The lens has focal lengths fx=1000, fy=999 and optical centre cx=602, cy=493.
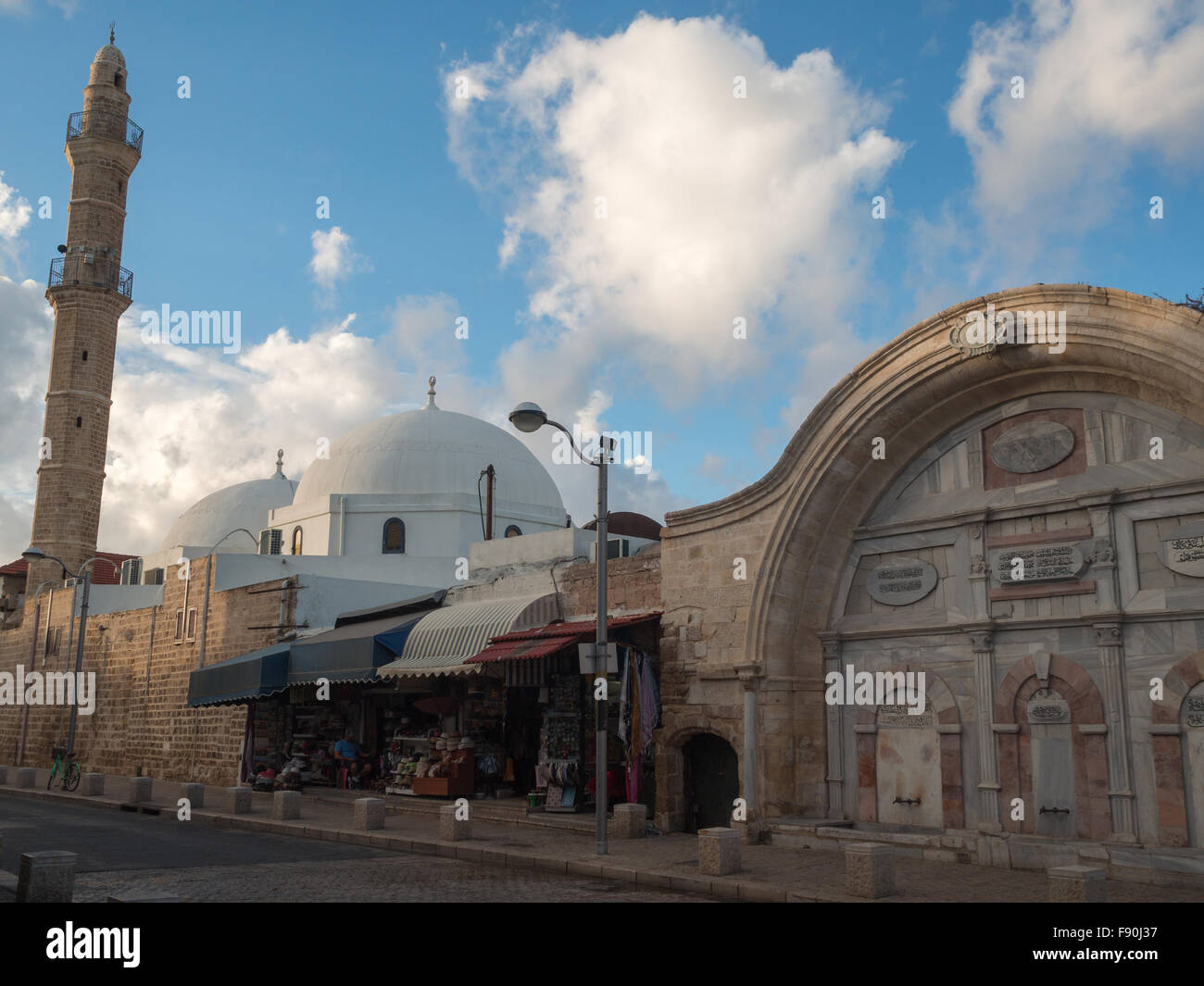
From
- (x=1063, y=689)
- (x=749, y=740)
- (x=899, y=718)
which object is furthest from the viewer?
(x=749, y=740)

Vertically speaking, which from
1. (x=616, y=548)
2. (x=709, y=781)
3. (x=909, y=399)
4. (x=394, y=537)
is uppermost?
(x=394, y=537)

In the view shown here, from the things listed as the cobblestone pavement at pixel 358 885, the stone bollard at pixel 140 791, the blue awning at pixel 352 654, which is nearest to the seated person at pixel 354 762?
the blue awning at pixel 352 654

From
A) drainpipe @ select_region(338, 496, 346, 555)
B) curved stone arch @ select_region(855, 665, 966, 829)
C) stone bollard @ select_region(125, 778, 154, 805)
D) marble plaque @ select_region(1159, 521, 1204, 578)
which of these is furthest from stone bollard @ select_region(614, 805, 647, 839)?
drainpipe @ select_region(338, 496, 346, 555)

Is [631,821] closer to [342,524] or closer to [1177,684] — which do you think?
[1177,684]

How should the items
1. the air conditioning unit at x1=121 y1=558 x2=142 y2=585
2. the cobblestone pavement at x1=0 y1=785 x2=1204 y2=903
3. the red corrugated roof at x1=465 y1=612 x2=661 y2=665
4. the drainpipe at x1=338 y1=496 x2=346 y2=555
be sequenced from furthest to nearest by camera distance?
the air conditioning unit at x1=121 y1=558 x2=142 y2=585 < the drainpipe at x1=338 y1=496 x2=346 y2=555 < the red corrugated roof at x1=465 y1=612 x2=661 y2=665 < the cobblestone pavement at x1=0 y1=785 x2=1204 y2=903

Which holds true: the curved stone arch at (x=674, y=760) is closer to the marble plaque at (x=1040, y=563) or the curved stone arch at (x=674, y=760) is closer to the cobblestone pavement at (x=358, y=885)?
the cobblestone pavement at (x=358, y=885)

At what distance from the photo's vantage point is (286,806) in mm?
15930

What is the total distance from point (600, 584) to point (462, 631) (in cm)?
520

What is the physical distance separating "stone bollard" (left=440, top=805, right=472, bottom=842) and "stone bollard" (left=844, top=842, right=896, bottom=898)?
5.93m

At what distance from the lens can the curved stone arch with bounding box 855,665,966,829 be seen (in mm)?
12328

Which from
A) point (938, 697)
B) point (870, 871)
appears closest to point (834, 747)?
point (938, 697)

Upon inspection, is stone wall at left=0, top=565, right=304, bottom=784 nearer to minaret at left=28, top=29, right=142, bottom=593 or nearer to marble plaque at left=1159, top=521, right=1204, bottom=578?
minaret at left=28, top=29, right=142, bottom=593
